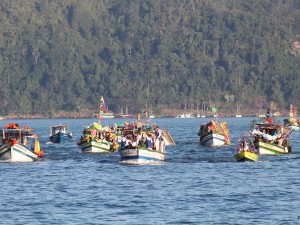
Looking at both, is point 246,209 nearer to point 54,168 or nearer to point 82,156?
point 54,168

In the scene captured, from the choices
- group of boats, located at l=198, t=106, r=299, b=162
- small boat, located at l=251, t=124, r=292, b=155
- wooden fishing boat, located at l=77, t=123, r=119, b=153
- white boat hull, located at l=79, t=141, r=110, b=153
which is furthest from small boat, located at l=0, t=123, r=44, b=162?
small boat, located at l=251, t=124, r=292, b=155

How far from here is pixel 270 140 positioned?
387 feet

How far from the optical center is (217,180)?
87.1 meters

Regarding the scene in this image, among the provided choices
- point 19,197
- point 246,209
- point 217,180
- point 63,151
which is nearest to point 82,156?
point 63,151

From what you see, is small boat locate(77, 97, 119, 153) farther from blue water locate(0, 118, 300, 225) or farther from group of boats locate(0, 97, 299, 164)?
blue water locate(0, 118, 300, 225)

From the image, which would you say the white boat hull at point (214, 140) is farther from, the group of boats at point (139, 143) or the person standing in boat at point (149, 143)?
the person standing in boat at point (149, 143)

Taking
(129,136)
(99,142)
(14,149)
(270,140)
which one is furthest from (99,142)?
(14,149)

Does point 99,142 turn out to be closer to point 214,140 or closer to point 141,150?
point 214,140

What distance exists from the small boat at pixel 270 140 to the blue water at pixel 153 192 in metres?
2.18

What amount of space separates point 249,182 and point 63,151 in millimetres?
57536

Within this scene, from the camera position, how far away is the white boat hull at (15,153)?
105 meters

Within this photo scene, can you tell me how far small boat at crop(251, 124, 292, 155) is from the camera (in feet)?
375

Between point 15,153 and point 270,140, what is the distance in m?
29.4

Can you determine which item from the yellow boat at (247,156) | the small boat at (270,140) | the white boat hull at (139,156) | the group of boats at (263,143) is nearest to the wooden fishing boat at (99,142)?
the group of boats at (263,143)
